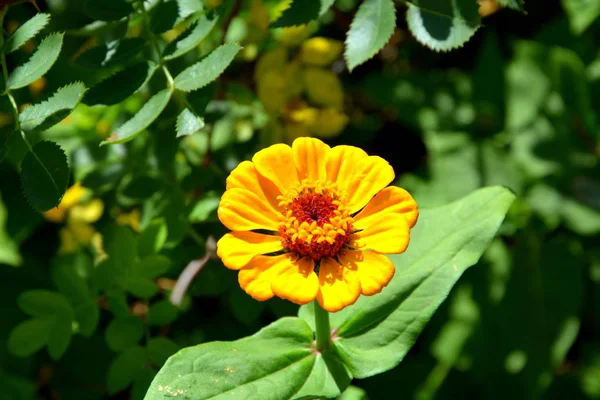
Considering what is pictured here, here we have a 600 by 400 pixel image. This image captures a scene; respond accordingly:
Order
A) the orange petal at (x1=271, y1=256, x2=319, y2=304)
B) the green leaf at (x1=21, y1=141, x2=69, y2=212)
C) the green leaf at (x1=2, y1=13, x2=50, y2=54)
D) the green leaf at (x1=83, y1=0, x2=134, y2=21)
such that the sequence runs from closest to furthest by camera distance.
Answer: the orange petal at (x1=271, y1=256, x2=319, y2=304) → the green leaf at (x1=21, y1=141, x2=69, y2=212) → the green leaf at (x1=2, y1=13, x2=50, y2=54) → the green leaf at (x1=83, y1=0, x2=134, y2=21)

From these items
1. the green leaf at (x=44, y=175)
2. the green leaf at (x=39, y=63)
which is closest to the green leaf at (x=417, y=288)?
the green leaf at (x=44, y=175)

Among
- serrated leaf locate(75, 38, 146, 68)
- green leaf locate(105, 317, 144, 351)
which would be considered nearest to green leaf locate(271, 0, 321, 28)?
serrated leaf locate(75, 38, 146, 68)

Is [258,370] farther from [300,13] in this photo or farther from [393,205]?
[300,13]

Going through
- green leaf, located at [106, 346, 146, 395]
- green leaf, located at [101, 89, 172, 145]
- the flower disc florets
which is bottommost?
green leaf, located at [106, 346, 146, 395]

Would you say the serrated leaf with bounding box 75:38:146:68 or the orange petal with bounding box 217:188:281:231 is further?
the serrated leaf with bounding box 75:38:146:68

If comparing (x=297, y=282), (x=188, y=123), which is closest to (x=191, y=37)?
(x=188, y=123)

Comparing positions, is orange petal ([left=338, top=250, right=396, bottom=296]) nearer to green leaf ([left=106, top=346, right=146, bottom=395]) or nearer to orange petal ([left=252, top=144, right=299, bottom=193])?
orange petal ([left=252, top=144, right=299, bottom=193])

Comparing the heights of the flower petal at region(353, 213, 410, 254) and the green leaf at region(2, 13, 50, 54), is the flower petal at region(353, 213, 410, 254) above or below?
below

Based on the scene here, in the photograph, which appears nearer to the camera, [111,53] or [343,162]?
[343,162]

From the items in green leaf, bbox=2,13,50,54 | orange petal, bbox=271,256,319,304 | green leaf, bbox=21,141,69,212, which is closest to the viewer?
orange petal, bbox=271,256,319,304
